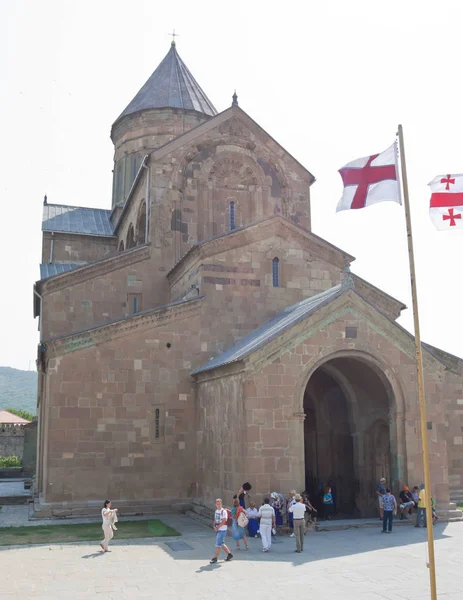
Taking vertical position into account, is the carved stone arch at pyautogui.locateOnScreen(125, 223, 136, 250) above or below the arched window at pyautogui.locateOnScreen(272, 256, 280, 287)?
above

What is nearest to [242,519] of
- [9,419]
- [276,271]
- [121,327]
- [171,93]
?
[121,327]

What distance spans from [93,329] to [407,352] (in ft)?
30.7

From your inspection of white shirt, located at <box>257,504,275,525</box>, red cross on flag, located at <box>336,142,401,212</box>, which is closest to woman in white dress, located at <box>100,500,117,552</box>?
white shirt, located at <box>257,504,275,525</box>

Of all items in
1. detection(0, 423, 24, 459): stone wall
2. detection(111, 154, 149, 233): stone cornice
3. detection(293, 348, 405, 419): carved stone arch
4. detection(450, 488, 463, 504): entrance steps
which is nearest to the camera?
detection(293, 348, 405, 419): carved stone arch

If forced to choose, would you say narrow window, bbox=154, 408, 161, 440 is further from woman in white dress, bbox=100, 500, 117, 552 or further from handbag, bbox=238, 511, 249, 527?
handbag, bbox=238, 511, 249, 527

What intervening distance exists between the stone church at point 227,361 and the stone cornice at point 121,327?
1.7 inches

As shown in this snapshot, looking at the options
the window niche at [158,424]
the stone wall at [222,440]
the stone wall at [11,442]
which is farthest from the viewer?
the stone wall at [11,442]

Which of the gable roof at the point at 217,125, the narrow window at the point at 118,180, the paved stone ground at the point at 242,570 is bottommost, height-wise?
the paved stone ground at the point at 242,570

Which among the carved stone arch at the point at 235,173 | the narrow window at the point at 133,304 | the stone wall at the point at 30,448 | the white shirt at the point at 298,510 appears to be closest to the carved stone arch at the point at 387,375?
the white shirt at the point at 298,510

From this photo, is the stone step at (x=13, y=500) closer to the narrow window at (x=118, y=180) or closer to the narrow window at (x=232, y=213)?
the narrow window at (x=232, y=213)

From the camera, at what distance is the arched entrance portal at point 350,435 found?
18234mm

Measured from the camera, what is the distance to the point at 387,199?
1098 centimetres

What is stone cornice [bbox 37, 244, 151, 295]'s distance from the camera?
22.9 m

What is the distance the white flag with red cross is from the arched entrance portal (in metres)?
7.00
